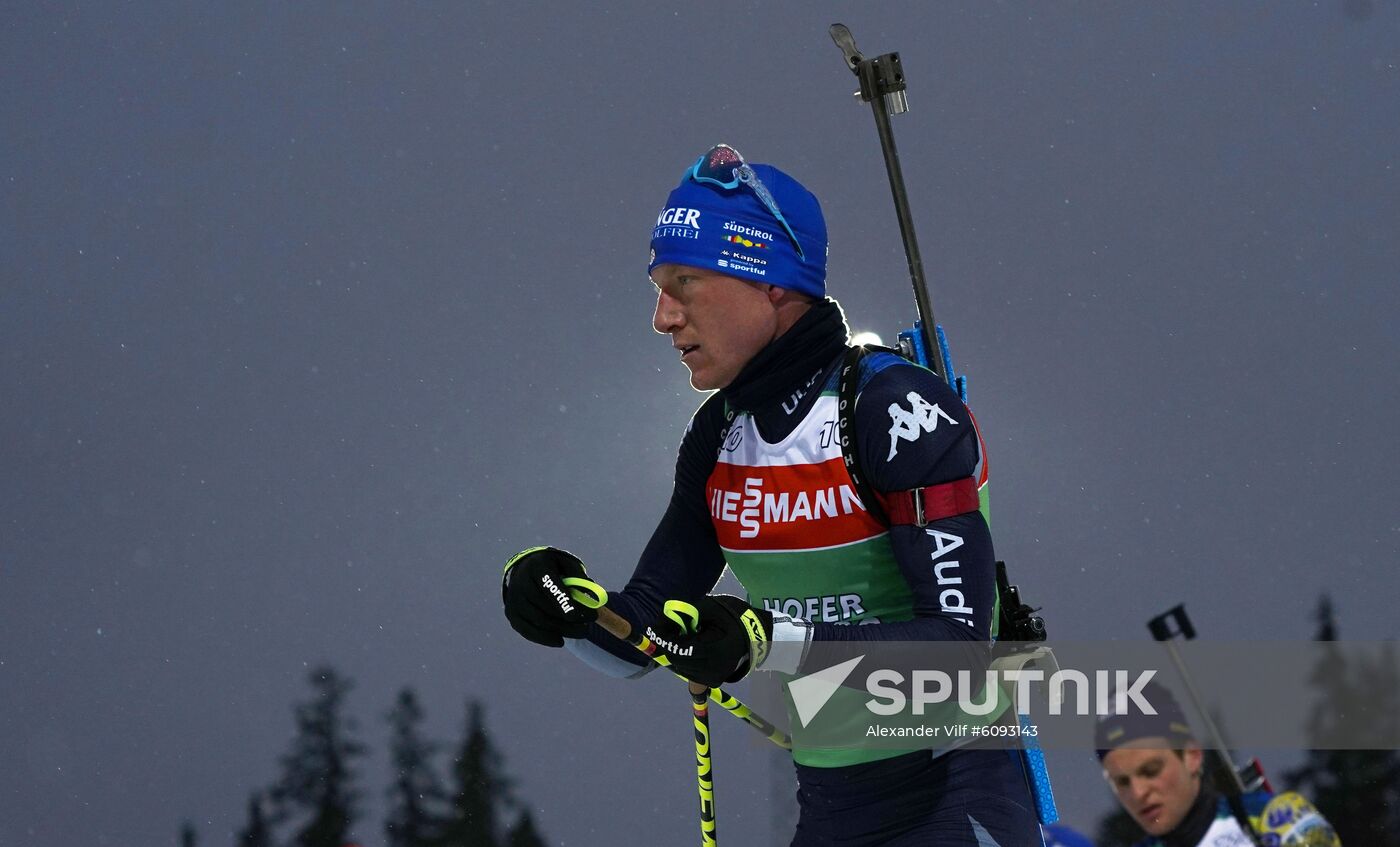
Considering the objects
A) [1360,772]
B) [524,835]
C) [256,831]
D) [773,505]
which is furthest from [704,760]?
[256,831]

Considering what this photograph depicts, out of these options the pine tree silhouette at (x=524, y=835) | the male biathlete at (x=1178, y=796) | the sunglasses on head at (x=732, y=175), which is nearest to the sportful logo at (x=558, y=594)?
the sunglasses on head at (x=732, y=175)

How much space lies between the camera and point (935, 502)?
4.48m

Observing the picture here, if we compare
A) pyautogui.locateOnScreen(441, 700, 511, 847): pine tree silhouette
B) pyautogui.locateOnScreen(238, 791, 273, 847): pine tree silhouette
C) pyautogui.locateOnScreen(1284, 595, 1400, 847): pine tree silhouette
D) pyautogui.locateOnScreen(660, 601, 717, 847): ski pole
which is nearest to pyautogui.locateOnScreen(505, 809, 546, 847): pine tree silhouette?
pyautogui.locateOnScreen(441, 700, 511, 847): pine tree silhouette

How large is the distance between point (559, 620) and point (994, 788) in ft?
4.89

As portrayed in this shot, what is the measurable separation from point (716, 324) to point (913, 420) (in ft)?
2.71

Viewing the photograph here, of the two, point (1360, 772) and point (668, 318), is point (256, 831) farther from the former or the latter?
point (668, 318)

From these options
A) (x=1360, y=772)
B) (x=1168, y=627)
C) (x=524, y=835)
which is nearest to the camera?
(x=1168, y=627)

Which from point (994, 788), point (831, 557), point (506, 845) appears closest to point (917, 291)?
point (831, 557)

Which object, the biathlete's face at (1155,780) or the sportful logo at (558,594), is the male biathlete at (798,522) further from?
the biathlete's face at (1155,780)

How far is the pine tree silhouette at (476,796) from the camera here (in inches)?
1128

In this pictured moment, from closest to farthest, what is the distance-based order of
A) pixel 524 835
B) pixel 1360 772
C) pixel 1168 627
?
1. pixel 1168 627
2. pixel 1360 772
3. pixel 524 835

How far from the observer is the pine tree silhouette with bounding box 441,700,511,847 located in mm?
28641

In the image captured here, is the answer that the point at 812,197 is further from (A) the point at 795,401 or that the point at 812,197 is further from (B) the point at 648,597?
(B) the point at 648,597

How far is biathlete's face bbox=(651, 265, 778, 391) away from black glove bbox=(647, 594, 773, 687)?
93cm
